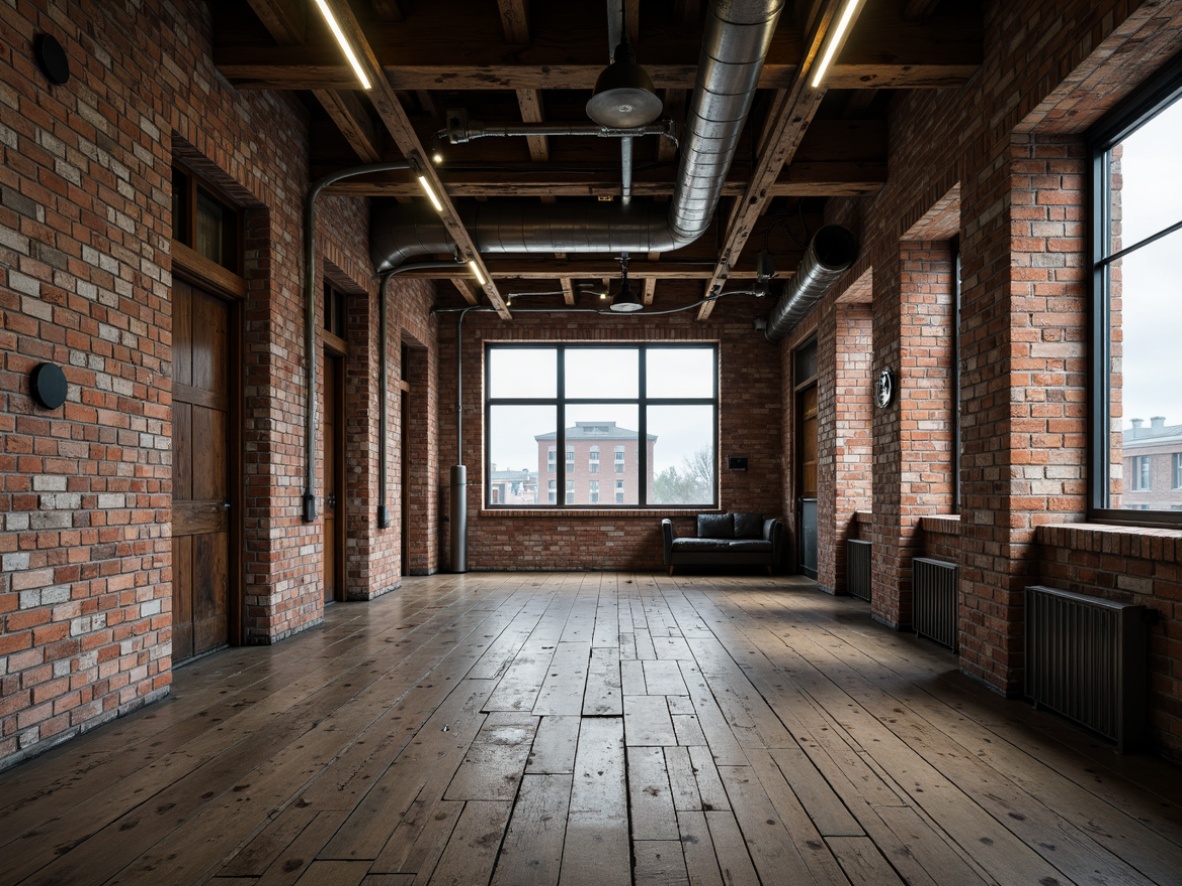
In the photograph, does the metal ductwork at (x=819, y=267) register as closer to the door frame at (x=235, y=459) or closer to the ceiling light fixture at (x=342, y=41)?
the ceiling light fixture at (x=342, y=41)

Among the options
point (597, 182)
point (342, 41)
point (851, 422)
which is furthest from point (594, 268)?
point (342, 41)

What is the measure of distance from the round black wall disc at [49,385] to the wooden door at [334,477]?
385 centimetres

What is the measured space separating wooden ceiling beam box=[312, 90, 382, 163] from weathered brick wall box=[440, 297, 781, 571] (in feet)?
14.7

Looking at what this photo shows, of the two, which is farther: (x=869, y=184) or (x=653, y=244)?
(x=653, y=244)

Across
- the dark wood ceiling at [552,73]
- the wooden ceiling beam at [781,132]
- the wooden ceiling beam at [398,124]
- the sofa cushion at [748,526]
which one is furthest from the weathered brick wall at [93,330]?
the sofa cushion at [748,526]

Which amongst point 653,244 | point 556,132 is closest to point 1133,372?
point 556,132

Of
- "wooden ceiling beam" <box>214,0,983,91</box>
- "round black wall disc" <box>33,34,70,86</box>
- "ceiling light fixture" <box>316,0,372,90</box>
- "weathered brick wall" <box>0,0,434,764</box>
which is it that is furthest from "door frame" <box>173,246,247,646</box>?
"round black wall disc" <box>33,34,70,86</box>

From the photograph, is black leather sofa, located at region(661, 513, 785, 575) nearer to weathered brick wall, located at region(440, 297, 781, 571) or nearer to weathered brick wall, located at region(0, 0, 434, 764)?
weathered brick wall, located at region(440, 297, 781, 571)

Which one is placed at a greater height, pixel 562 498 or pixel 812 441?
pixel 812 441

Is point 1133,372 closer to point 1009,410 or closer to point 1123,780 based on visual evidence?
point 1009,410

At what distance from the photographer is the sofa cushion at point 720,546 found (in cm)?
926

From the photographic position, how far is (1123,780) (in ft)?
8.68

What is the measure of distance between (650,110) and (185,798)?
10.9 feet

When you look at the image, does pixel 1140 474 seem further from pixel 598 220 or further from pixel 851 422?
pixel 598 220
